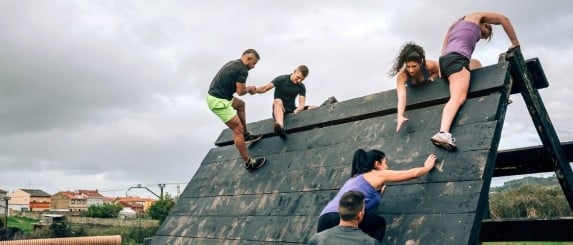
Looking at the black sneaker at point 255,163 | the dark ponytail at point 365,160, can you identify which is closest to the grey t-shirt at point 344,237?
the dark ponytail at point 365,160

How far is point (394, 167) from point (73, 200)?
101 m

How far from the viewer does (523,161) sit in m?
5.52

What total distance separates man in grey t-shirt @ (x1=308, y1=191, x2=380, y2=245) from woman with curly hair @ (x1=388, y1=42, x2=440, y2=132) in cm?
132

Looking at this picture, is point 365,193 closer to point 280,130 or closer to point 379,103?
point 379,103

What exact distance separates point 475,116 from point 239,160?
2978mm

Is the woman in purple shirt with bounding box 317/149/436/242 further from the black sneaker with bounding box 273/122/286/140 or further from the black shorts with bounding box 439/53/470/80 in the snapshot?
the black sneaker with bounding box 273/122/286/140

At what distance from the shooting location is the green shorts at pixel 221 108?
18.4 ft

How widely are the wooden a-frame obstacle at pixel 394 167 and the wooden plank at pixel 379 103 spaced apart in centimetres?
1

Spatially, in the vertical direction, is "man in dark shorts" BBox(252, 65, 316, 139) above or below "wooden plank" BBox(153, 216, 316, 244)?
above

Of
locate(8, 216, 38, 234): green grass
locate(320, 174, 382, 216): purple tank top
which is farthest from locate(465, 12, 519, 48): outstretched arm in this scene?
locate(8, 216, 38, 234): green grass

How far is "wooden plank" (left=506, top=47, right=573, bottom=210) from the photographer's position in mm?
4020

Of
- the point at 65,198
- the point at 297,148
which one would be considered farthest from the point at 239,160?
the point at 65,198

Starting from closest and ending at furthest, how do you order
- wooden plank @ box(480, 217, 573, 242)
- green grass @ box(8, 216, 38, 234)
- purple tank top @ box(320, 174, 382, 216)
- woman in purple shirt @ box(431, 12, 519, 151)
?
purple tank top @ box(320, 174, 382, 216), woman in purple shirt @ box(431, 12, 519, 151), wooden plank @ box(480, 217, 573, 242), green grass @ box(8, 216, 38, 234)

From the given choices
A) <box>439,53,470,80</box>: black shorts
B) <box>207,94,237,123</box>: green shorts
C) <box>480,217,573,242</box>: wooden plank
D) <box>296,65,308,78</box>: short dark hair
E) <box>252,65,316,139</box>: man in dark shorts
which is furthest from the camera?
<box>296,65,308,78</box>: short dark hair
